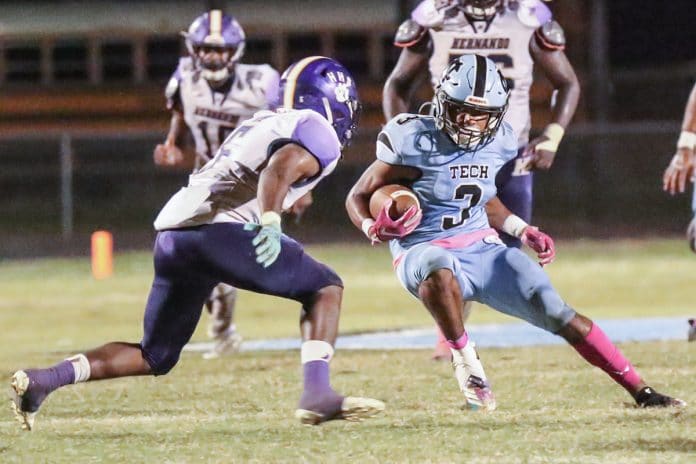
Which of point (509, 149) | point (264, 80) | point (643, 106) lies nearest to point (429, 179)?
point (509, 149)

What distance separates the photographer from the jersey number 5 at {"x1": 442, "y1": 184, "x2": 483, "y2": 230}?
250 inches

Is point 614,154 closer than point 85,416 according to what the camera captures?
No

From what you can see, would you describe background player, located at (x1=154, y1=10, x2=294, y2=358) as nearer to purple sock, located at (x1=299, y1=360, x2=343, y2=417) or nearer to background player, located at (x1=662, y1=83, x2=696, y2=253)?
background player, located at (x1=662, y1=83, x2=696, y2=253)

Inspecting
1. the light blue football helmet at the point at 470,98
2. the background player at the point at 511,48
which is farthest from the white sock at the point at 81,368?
the background player at the point at 511,48

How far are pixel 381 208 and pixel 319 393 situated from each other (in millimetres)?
1000

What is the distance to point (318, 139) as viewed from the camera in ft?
18.0

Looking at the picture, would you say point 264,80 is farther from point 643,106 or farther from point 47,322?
point 643,106

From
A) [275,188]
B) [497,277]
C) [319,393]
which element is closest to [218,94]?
[497,277]

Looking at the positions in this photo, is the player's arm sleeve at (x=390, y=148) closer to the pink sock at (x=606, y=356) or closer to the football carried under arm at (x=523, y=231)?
the football carried under arm at (x=523, y=231)

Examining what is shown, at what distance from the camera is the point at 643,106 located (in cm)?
2677

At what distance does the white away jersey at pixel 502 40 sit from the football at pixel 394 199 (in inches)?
70.0

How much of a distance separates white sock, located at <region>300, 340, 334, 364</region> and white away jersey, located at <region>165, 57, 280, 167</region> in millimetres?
3472

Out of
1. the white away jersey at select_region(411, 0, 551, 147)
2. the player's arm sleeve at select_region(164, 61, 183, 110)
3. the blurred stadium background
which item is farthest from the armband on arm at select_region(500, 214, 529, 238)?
the blurred stadium background

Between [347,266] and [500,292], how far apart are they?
8.83m
